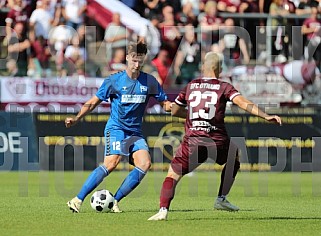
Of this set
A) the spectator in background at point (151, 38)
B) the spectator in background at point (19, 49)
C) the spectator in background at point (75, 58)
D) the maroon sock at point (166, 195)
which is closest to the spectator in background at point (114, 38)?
the spectator in background at point (151, 38)

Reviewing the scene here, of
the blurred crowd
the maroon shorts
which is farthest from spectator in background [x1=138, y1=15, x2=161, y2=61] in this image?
the maroon shorts

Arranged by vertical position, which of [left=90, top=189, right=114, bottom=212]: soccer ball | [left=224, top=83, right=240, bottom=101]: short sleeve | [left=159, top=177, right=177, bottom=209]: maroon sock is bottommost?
[left=90, top=189, right=114, bottom=212]: soccer ball

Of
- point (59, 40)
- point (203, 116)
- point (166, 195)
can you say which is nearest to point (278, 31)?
point (59, 40)

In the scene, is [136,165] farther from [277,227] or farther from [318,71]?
[318,71]

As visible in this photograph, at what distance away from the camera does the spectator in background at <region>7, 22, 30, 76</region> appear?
2047 centimetres

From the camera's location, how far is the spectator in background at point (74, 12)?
21.0 m

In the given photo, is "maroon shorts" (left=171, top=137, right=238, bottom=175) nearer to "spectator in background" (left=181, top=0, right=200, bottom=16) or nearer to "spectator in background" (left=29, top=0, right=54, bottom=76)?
"spectator in background" (left=29, top=0, right=54, bottom=76)

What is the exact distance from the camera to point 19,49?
2067 cm

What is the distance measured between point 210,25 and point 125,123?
31.3ft

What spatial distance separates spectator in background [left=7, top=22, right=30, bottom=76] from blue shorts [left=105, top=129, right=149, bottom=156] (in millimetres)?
8552

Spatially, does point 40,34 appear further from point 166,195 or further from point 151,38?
point 166,195

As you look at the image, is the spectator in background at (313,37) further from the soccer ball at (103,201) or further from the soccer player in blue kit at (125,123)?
the soccer ball at (103,201)

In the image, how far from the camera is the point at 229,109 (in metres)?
21.2

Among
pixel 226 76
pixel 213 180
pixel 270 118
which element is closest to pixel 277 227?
pixel 270 118
